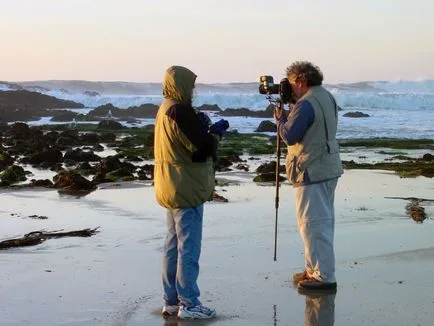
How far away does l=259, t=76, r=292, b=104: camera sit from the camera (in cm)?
574

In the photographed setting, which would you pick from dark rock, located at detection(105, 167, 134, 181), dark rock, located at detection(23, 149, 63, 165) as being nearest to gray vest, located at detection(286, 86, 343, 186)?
dark rock, located at detection(105, 167, 134, 181)

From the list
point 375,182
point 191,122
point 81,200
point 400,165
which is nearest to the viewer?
point 191,122

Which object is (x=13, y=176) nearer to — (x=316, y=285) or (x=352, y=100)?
(x=316, y=285)

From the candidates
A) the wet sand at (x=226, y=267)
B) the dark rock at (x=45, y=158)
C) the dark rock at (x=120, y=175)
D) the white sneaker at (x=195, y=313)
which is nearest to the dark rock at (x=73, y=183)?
the dark rock at (x=120, y=175)

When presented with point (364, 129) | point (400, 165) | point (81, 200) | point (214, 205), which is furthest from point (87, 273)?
point (364, 129)

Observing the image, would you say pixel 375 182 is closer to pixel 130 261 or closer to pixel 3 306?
pixel 130 261

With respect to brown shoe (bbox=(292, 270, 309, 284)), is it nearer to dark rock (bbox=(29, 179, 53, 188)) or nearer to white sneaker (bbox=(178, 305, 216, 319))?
white sneaker (bbox=(178, 305, 216, 319))

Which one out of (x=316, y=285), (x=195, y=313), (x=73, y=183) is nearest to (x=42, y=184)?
(x=73, y=183)

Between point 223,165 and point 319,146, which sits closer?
point 319,146

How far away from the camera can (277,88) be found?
5.90 m

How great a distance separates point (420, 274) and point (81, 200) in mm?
5940

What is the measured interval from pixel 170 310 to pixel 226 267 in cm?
135

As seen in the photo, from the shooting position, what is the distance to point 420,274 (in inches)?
232

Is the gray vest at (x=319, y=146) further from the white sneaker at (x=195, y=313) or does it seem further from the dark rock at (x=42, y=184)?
the dark rock at (x=42, y=184)
